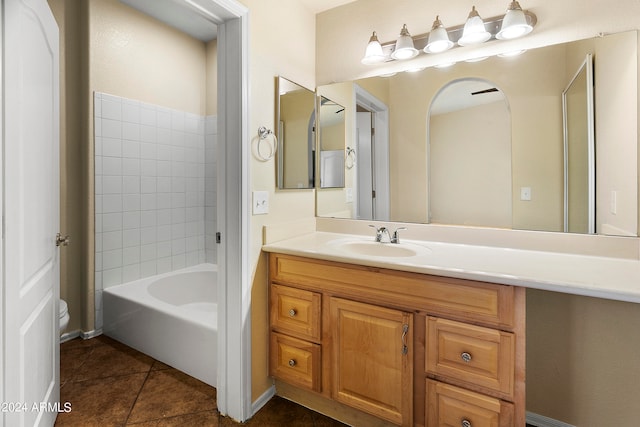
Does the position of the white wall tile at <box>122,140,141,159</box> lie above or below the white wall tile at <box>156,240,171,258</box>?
above

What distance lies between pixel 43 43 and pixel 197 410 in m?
1.82

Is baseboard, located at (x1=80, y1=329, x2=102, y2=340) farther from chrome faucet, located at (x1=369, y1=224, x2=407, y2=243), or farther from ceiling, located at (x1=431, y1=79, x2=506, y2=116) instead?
ceiling, located at (x1=431, y1=79, x2=506, y2=116)

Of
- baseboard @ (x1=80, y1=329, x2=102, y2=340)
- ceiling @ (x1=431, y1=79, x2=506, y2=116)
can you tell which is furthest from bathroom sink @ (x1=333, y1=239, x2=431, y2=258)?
baseboard @ (x1=80, y1=329, x2=102, y2=340)

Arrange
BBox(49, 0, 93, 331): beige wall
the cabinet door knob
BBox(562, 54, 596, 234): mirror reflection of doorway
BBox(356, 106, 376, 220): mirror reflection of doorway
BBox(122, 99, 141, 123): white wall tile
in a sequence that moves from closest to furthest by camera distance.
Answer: the cabinet door knob → BBox(562, 54, 596, 234): mirror reflection of doorway → BBox(356, 106, 376, 220): mirror reflection of doorway → BBox(49, 0, 93, 331): beige wall → BBox(122, 99, 141, 123): white wall tile

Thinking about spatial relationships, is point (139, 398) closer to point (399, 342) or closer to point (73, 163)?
point (399, 342)

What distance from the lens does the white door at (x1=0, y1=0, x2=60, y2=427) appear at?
99 centimetres

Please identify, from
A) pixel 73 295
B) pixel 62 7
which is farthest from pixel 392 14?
pixel 73 295

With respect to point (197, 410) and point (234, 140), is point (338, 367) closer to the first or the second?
point (197, 410)

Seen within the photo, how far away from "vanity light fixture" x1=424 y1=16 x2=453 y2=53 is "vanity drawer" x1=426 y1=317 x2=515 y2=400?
138 centimetres

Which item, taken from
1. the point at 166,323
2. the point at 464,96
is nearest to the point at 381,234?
the point at 464,96

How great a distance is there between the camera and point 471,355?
1.21 m

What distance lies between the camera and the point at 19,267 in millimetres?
1061

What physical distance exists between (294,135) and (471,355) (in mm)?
1459

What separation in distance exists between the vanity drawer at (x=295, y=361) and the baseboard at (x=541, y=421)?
3.34 ft
